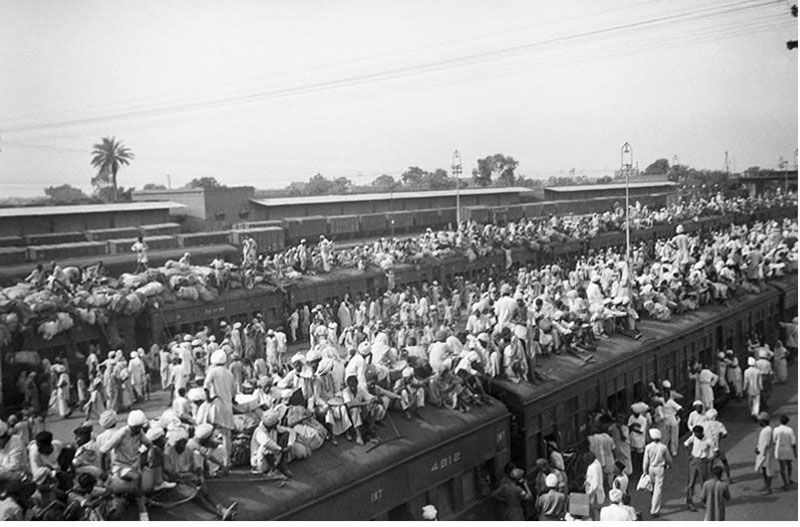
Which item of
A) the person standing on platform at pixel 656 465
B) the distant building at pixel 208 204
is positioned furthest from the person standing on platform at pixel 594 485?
the distant building at pixel 208 204

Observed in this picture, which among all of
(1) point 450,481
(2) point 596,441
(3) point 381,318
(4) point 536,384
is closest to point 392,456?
(1) point 450,481

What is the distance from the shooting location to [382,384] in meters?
Answer: 6.21

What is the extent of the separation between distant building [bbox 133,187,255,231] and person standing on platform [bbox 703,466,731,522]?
631cm

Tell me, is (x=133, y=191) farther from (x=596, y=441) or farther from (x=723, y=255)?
(x=723, y=255)

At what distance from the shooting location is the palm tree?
683 cm

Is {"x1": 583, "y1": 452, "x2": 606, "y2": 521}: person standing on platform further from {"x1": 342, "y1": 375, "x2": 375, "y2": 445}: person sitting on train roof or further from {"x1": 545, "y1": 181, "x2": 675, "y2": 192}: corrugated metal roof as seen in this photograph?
{"x1": 545, "y1": 181, "x2": 675, "y2": 192}: corrugated metal roof

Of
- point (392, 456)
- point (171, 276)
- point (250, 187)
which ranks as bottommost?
point (392, 456)

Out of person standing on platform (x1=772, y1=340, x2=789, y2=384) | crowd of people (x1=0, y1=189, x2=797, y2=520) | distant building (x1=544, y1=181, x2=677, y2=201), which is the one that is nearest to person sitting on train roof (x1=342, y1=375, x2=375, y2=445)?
crowd of people (x1=0, y1=189, x2=797, y2=520)

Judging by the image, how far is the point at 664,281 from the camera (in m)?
10.2

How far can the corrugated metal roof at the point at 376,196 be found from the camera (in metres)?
10.1

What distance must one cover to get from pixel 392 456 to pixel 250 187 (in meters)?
4.92

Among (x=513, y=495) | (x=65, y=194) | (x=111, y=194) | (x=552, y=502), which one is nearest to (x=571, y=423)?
(x=513, y=495)

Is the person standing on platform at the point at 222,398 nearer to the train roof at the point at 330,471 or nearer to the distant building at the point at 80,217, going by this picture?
the train roof at the point at 330,471

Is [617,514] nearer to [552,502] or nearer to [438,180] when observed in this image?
[552,502]
